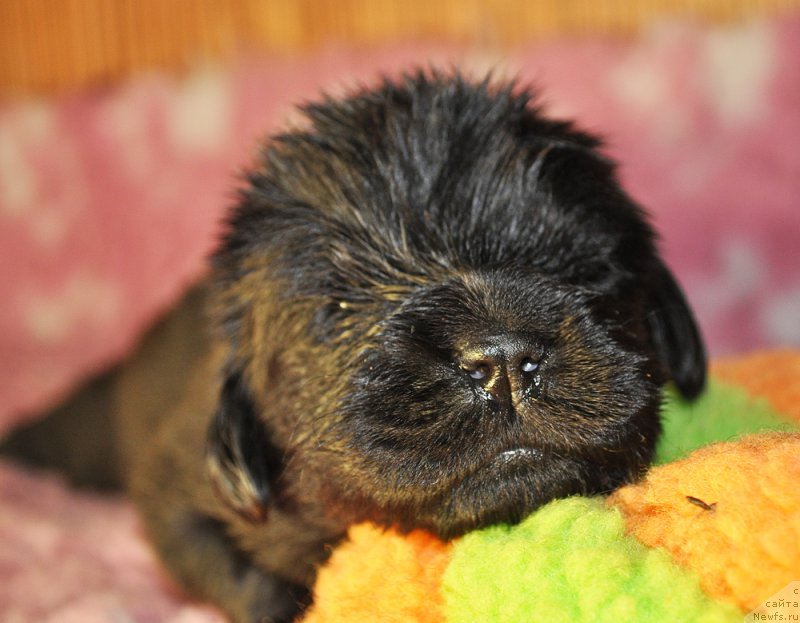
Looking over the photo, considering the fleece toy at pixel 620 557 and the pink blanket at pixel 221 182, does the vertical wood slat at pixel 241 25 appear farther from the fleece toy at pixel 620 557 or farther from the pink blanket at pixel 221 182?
the fleece toy at pixel 620 557

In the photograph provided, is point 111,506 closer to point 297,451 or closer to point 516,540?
point 297,451

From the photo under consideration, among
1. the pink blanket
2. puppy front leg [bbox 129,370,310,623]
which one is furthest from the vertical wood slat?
puppy front leg [bbox 129,370,310,623]

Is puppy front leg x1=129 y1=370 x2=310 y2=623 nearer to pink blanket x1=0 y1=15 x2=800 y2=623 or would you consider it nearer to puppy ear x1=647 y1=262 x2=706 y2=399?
pink blanket x1=0 y1=15 x2=800 y2=623

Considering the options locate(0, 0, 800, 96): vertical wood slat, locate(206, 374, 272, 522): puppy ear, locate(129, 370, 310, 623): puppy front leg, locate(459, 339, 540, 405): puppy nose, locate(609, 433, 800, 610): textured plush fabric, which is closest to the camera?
locate(609, 433, 800, 610): textured plush fabric

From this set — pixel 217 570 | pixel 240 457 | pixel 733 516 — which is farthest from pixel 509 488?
pixel 217 570

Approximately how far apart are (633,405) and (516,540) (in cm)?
30

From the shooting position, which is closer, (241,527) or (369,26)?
(241,527)

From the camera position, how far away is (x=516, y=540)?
1.33 m

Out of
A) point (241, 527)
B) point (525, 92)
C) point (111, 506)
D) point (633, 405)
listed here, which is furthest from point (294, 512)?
point (111, 506)

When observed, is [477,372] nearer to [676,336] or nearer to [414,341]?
[414,341]

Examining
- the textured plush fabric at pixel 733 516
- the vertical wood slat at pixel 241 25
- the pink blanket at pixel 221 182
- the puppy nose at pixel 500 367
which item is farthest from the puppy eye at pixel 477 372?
the vertical wood slat at pixel 241 25

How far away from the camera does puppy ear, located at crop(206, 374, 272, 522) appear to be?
1.87 metres

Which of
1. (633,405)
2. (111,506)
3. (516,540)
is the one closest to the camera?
(516,540)

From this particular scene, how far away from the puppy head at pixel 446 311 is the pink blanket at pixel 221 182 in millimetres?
983
